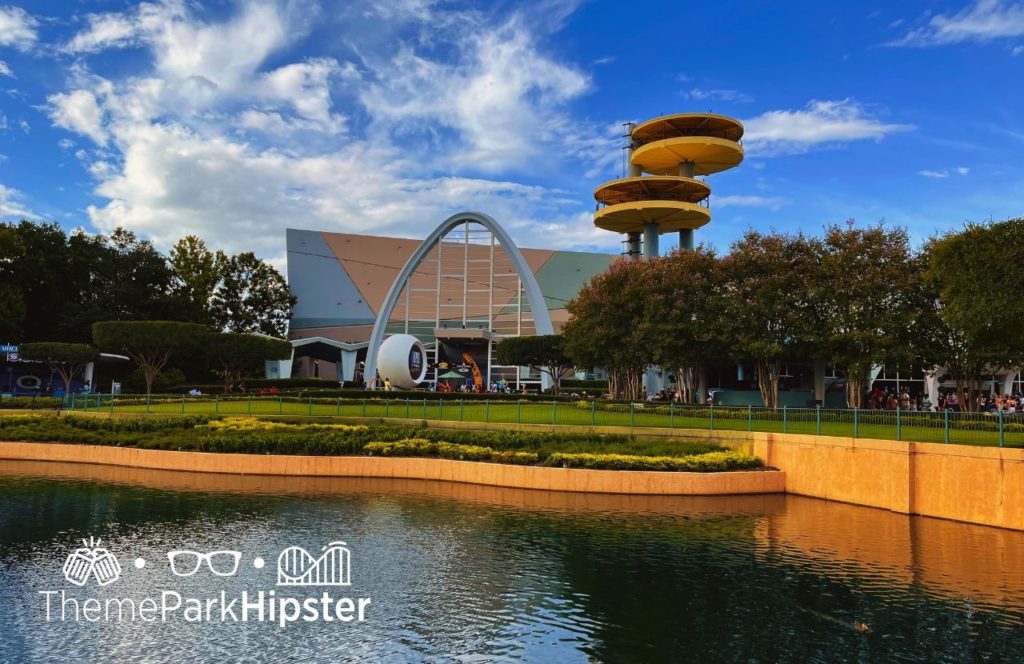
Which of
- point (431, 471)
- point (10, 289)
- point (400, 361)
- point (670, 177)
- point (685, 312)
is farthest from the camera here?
point (670, 177)

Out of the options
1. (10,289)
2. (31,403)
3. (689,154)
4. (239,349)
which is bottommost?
(31,403)

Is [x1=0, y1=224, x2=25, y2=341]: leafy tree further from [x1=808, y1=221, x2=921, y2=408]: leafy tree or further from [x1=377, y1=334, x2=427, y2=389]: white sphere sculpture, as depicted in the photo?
[x1=808, y1=221, x2=921, y2=408]: leafy tree

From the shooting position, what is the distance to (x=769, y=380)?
3834 centimetres

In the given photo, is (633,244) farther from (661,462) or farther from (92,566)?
(92,566)

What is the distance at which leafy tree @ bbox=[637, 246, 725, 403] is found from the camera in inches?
1443

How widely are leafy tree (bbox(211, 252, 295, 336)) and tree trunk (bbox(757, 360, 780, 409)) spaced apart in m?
61.4

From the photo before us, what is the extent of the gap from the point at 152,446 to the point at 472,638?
2065 cm

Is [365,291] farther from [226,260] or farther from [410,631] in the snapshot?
[410,631]

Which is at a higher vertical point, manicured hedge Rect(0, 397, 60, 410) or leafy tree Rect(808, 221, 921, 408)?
leafy tree Rect(808, 221, 921, 408)

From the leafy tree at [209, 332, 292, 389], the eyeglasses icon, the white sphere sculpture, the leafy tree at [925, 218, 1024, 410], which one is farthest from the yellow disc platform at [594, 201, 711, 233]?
the eyeglasses icon

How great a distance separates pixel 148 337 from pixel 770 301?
125 ft

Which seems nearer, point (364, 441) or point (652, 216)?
point (364, 441)

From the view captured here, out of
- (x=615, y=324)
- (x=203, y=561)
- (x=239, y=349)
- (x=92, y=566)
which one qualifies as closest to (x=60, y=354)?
(x=239, y=349)

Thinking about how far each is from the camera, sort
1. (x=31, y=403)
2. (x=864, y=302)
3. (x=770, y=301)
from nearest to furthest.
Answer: (x=864, y=302)
(x=770, y=301)
(x=31, y=403)
